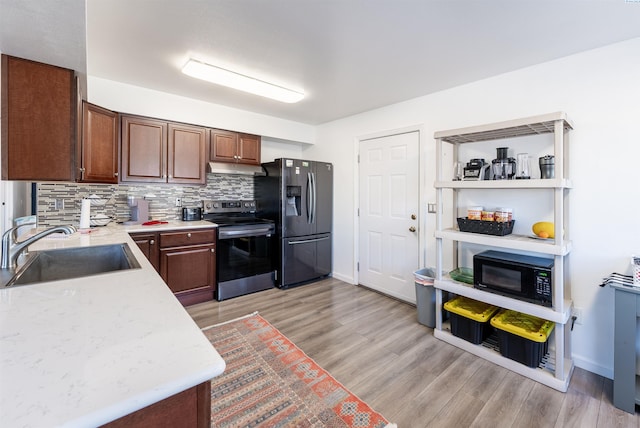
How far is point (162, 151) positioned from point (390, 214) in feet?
8.99

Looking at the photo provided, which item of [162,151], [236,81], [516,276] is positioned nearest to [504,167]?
[516,276]

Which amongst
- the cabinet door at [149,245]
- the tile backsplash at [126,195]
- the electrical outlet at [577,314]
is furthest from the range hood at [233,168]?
the electrical outlet at [577,314]

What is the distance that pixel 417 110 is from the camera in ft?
10.3

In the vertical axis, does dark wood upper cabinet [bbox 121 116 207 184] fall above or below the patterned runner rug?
above

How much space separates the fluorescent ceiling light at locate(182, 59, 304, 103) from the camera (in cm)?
238

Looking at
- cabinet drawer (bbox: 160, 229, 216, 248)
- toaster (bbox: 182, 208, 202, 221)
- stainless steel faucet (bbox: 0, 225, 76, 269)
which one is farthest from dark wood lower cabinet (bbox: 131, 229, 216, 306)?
stainless steel faucet (bbox: 0, 225, 76, 269)

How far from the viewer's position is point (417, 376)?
6.59 feet

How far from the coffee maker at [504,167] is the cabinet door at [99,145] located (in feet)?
11.2

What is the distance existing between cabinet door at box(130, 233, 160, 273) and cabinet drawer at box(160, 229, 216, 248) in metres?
0.07

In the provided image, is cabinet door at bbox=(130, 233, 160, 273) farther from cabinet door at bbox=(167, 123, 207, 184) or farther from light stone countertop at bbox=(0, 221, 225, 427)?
light stone countertop at bbox=(0, 221, 225, 427)

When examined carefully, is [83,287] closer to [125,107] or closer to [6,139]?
[6,139]

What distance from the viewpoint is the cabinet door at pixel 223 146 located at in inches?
137

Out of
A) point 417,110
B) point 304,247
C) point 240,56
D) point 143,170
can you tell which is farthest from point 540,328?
point 143,170

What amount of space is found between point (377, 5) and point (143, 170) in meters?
2.76
